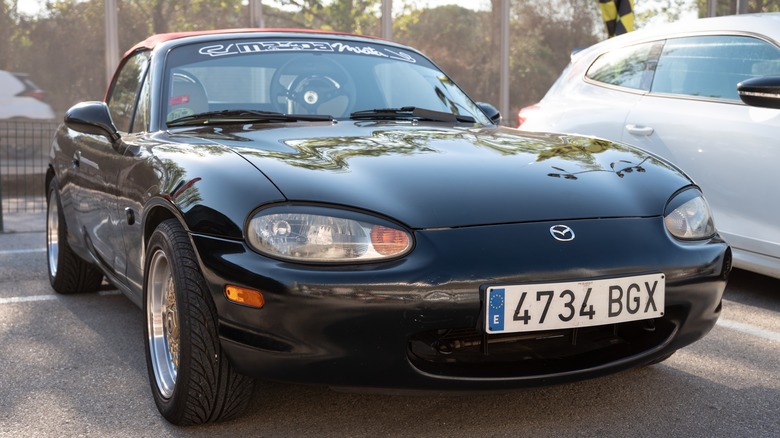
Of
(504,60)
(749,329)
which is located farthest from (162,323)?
(504,60)

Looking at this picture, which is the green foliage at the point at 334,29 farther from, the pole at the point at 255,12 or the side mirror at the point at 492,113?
the side mirror at the point at 492,113

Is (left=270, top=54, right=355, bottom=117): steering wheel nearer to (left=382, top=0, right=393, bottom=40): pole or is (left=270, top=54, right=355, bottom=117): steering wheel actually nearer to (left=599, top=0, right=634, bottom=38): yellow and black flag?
(left=599, top=0, right=634, bottom=38): yellow and black flag

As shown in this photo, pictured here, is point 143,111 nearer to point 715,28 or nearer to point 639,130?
point 639,130

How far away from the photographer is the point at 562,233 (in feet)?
8.75

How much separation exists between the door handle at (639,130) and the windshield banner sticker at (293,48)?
143 centimetres

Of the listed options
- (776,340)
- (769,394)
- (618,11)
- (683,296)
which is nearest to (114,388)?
(683,296)

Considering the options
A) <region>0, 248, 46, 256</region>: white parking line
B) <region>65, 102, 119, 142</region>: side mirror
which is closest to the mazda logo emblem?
<region>65, 102, 119, 142</region>: side mirror

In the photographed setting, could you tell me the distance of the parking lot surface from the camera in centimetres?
285

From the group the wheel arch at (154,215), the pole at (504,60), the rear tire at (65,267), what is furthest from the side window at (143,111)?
the pole at (504,60)

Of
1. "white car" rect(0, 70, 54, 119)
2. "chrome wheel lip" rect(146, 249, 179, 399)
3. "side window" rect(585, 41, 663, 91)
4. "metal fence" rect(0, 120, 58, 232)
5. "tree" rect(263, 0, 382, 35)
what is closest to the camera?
"chrome wheel lip" rect(146, 249, 179, 399)

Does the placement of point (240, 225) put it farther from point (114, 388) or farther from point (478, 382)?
point (114, 388)

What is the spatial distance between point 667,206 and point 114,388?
1.96 m

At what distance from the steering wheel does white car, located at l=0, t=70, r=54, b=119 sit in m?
7.84

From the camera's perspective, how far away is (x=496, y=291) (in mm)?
2506
